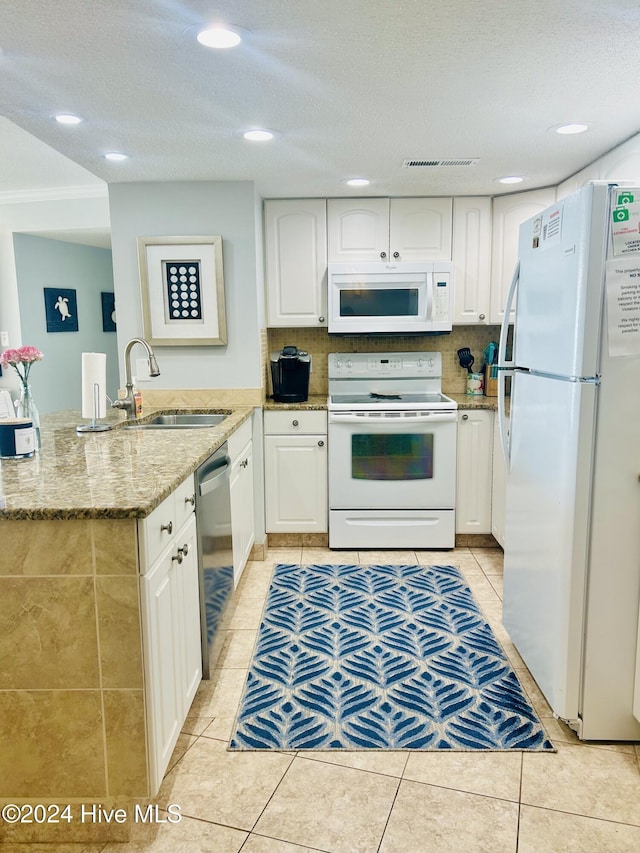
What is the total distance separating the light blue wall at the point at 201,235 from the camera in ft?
11.2

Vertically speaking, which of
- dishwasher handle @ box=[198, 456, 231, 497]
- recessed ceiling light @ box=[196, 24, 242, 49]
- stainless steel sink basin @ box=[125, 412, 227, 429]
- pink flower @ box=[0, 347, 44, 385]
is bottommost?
dishwasher handle @ box=[198, 456, 231, 497]

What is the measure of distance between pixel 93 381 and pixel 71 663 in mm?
1423

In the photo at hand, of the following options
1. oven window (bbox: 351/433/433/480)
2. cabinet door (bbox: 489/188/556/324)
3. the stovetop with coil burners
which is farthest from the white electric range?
cabinet door (bbox: 489/188/556/324)

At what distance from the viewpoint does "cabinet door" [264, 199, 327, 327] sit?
12.5ft

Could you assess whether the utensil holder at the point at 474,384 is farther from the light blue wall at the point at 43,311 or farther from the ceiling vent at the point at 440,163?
the light blue wall at the point at 43,311

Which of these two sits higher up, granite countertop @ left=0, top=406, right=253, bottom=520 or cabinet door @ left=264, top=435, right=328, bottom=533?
granite countertop @ left=0, top=406, right=253, bottom=520

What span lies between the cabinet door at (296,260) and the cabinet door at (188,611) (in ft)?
6.91

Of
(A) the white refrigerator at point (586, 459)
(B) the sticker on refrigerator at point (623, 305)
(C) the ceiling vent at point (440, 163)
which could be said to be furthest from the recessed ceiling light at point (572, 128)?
(B) the sticker on refrigerator at point (623, 305)

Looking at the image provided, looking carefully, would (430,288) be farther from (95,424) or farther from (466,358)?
(95,424)

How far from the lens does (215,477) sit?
2.38 m

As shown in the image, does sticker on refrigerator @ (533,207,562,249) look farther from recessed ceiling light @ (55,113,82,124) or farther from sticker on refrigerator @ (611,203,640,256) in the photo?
recessed ceiling light @ (55,113,82,124)

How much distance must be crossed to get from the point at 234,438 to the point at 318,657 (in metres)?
1.10

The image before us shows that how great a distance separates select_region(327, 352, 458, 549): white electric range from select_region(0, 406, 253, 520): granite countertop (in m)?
0.91

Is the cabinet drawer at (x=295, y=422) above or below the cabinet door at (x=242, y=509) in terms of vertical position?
above
